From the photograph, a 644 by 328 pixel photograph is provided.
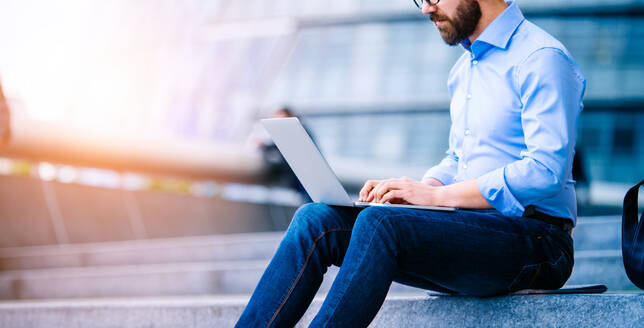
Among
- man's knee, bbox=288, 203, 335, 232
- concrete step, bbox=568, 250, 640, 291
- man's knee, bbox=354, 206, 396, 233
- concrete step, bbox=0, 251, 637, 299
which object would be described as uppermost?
man's knee, bbox=354, 206, 396, 233

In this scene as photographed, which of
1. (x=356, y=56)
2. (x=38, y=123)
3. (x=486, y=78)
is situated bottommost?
(x=356, y=56)

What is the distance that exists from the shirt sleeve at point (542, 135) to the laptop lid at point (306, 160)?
1.42 ft

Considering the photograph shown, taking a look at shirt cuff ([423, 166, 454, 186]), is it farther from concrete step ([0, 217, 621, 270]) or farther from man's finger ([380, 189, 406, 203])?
concrete step ([0, 217, 621, 270])

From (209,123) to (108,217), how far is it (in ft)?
61.2

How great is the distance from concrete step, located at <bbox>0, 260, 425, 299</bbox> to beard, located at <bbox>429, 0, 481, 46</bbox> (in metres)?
2.90

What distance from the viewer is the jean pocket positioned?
220 cm

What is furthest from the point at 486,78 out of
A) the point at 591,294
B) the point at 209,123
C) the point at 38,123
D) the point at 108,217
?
the point at 209,123

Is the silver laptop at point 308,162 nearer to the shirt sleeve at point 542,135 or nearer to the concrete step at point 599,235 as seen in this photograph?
the shirt sleeve at point 542,135

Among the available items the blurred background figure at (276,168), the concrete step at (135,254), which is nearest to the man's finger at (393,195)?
the blurred background figure at (276,168)

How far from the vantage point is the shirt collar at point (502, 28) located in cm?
234

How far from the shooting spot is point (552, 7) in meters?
24.7

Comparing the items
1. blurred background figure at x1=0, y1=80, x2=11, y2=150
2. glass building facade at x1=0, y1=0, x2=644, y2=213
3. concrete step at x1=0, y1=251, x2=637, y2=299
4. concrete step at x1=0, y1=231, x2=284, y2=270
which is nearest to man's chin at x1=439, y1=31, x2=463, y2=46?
concrete step at x1=0, y1=251, x2=637, y2=299

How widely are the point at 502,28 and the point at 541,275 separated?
782 millimetres

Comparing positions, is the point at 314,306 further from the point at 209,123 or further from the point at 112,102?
the point at 209,123
